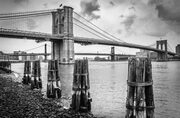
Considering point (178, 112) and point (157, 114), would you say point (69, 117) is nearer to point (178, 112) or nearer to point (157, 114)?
point (157, 114)

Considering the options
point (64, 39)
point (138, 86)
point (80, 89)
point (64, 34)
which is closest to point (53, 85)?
point (80, 89)

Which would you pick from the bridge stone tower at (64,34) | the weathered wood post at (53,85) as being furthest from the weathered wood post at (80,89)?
the bridge stone tower at (64,34)

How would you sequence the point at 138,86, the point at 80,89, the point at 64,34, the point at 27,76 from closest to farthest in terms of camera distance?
the point at 138,86 < the point at 80,89 < the point at 27,76 < the point at 64,34

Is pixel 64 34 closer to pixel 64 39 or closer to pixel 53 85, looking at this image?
pixel 64 39

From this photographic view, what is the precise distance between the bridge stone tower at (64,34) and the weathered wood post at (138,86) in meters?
51.2

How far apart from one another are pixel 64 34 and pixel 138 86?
54.9 m

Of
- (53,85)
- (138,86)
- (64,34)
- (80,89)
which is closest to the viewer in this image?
(138,86)

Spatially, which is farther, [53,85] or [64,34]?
[64,34]

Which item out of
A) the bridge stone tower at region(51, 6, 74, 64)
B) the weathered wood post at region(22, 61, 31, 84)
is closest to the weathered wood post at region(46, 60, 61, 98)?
the weathered wood post at region(22, 61, 31, 84)

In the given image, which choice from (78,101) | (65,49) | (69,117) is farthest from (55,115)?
(65,49)

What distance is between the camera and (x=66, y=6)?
62500 mm

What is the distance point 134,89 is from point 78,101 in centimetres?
406

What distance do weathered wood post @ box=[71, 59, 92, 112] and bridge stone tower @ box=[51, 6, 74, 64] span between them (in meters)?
47.4

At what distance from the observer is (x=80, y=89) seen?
852cm
